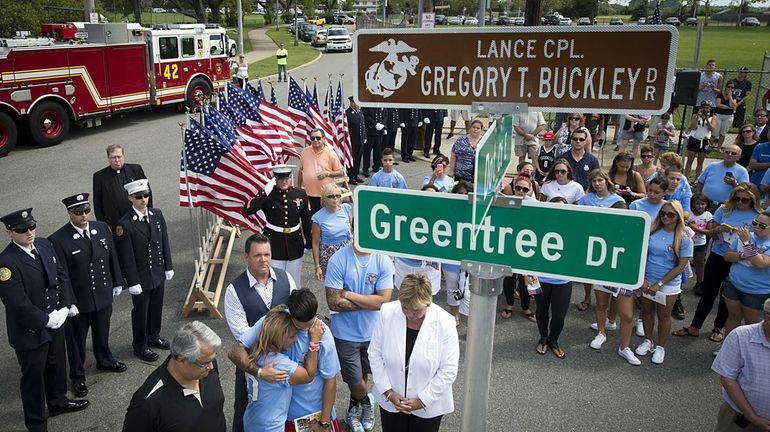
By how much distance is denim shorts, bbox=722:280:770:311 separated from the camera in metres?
5.88

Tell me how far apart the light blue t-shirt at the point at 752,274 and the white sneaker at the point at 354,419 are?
378cm

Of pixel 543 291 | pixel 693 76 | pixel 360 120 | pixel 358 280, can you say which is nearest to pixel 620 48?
pixel 358 280

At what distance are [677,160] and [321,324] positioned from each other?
18.4ft

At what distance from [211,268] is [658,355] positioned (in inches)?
203

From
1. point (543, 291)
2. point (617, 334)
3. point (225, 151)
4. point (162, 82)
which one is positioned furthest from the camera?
point (162, 82)

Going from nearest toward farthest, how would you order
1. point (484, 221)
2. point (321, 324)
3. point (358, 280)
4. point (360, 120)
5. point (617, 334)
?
1. point (484, 221)
2. point (321, 324)
3. point (358, 280)
4. point (617, 334)
5. point (360, 120)

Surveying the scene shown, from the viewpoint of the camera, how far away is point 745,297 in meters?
5.95

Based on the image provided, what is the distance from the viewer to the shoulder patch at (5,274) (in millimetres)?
4727

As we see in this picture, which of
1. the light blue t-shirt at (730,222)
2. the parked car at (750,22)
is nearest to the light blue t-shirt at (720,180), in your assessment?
the light blue t-shirt at (730,222)

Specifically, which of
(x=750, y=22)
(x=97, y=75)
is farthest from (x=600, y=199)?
(x=750, y=22)

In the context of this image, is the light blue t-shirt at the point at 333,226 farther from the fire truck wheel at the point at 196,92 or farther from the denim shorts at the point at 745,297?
the fire truck wheel at the point at 196,92

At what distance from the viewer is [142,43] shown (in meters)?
17.6

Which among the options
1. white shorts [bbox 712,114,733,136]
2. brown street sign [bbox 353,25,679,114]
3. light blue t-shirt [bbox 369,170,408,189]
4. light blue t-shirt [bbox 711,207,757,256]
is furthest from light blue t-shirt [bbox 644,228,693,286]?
white shorts [bbox 712,114,733,136]

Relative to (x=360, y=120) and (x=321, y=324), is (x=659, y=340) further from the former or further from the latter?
(x=360, y=120)
